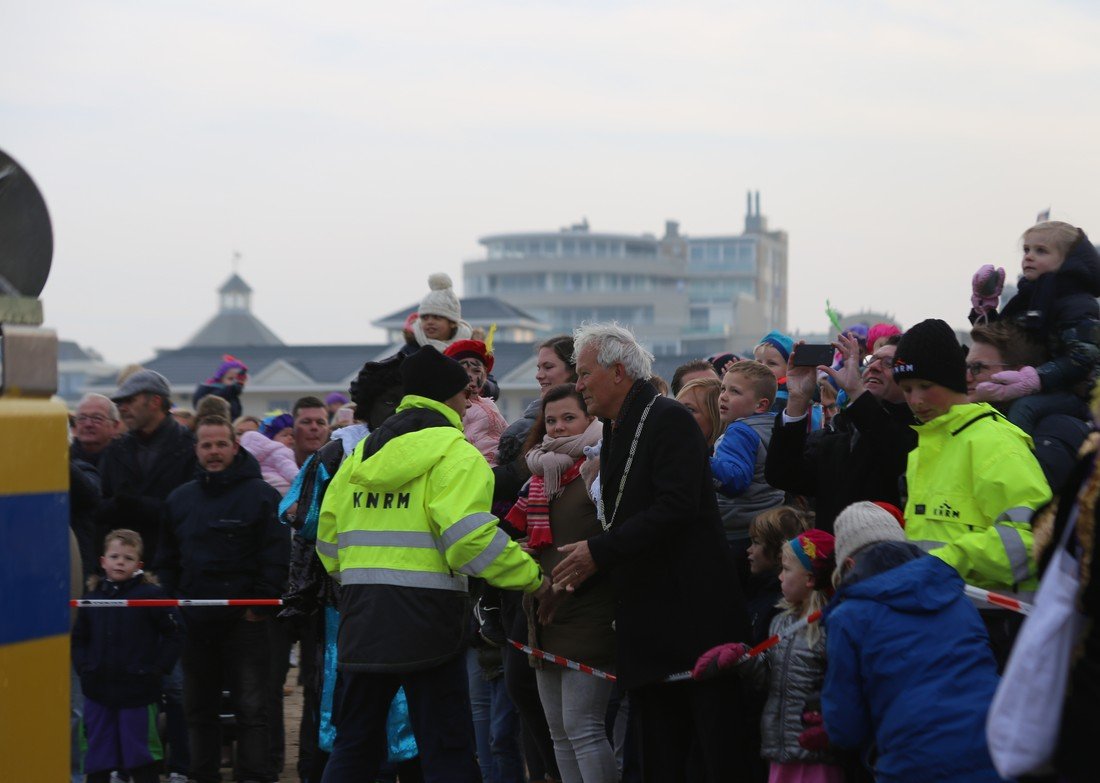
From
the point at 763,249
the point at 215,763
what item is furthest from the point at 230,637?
the point at 763,249

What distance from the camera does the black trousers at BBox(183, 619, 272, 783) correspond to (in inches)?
328

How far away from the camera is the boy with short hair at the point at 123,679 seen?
7.95 m

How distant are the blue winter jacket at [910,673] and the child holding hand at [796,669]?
1.99 feet

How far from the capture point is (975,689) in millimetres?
4621

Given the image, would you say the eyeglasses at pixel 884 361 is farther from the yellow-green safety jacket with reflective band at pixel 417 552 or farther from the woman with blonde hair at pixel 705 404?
the yellow-green safety jacket with reflective band at pixel 417 552

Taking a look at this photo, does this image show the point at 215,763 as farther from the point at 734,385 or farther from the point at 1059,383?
the point at 1059,383

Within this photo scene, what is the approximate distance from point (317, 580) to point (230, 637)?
1436mm

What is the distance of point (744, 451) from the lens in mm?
6777

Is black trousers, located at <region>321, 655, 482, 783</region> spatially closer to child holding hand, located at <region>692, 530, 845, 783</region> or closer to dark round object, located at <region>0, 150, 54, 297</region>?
child holding hand, located at <region>692, 530, 845, 783</region>

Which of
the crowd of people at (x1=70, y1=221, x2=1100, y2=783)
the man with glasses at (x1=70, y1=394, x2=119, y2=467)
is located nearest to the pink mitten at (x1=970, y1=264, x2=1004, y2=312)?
the crowd of people at (x1=70, y1=221, x2=1100, y2=783)

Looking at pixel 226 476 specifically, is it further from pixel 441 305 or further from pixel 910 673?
pixel 910 673

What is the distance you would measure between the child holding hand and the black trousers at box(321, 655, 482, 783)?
3.80 ft

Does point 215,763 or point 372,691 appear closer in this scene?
point 372,691

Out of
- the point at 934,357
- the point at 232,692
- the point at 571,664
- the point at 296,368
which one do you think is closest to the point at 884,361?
the point at 934,357
